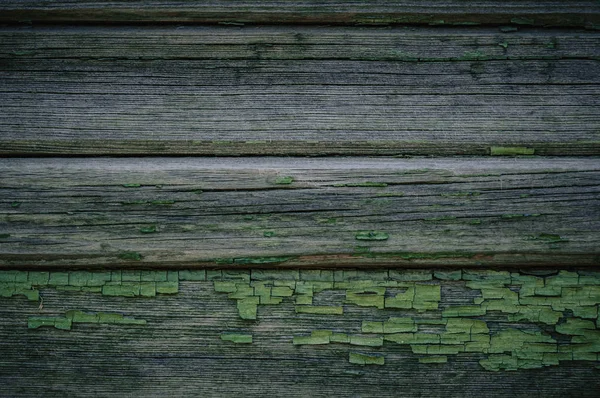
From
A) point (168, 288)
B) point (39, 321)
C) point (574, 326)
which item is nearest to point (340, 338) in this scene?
point (168, 288)

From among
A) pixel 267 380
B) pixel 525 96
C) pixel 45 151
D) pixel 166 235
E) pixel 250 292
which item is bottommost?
pixel 267 380

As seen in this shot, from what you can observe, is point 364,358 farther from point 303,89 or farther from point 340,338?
point 303,89

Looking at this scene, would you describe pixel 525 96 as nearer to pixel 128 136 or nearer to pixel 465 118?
pixel 465 118

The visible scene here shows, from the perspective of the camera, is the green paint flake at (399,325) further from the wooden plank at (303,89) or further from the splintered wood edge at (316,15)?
the splintered wood edge at (316,15)

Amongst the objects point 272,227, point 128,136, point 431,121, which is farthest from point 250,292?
point 431,121

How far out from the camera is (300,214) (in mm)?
855

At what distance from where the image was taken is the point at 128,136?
2.84ft

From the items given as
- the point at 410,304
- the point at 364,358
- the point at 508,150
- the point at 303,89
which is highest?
the point at 303,89

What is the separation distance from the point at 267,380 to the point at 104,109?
648mm

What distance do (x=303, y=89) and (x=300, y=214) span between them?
26cm

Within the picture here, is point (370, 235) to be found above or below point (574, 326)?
above

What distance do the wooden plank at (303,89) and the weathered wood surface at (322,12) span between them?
0.08 feet

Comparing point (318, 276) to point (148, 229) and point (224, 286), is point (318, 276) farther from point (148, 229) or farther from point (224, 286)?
point (148, 229)

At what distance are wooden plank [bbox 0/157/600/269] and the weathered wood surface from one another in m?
0.29
